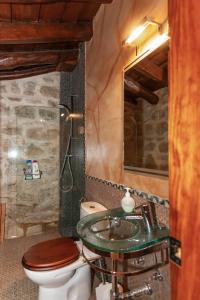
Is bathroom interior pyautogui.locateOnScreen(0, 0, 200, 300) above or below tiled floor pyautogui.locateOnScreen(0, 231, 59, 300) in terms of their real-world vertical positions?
above

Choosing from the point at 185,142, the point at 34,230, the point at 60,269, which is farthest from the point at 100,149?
the point at 34,230

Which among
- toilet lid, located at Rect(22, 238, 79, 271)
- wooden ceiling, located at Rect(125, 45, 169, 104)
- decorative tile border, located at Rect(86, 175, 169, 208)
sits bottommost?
toilet lid, located at Rect(22, 238, 79, 271)

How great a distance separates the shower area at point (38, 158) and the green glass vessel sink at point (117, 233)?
64.4 inches

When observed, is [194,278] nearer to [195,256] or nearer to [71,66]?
[195,256]

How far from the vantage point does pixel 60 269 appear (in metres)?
1.63

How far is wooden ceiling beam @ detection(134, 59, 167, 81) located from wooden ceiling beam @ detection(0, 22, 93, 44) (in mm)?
1223

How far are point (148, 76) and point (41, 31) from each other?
1.43 m

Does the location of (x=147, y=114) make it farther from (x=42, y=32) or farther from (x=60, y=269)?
(x=42, y=32)

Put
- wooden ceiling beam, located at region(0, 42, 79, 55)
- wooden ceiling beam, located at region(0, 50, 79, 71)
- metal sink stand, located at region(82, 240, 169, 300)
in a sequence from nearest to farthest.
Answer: metal sink stand, located at region(82, 240, 169, 300) → wooden ceiling beam, located at region(0, 42, 79, 55) → wooden ceiling beam, located at region(0, 50, 79, 71)

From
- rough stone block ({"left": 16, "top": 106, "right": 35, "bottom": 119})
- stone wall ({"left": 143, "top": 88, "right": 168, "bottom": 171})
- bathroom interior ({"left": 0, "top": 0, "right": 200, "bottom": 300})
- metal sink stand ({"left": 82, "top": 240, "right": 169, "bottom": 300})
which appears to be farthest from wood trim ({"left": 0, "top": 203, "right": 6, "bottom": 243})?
stone wall ({"left": 143, "top": 88, "right": 168, "bottom": 171})

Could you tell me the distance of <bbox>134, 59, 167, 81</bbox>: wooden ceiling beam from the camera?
53.1 inches

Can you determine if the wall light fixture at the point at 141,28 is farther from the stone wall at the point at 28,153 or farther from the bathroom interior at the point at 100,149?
the stone wall at the point at 28,153

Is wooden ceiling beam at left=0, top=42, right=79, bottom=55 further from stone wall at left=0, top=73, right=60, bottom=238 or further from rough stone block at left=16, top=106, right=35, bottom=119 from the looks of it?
rough stone block at left=16, top=106, right=35, bottom=119

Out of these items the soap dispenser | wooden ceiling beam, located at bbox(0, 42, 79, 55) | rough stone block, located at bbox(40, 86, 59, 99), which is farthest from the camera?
rough stone block, located at bbox(40, 86, 59, 99)
